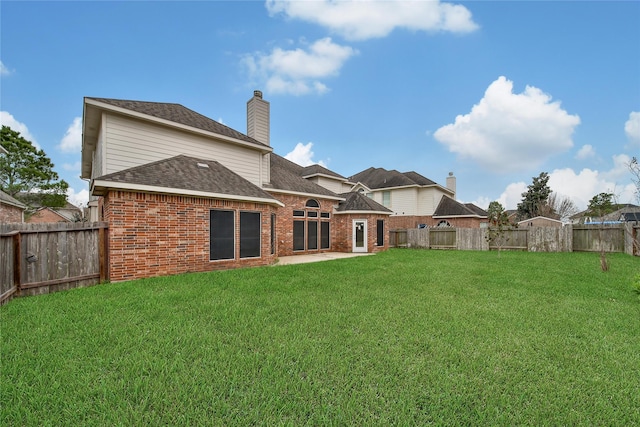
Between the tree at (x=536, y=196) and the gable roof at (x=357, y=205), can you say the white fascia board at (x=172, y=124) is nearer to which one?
the gable roof at (x=357, y=205)

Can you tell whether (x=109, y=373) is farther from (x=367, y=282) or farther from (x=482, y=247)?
(x=482, y=247)

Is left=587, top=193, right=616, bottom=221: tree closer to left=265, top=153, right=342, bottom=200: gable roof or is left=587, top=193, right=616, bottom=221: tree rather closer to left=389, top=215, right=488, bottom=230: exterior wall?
left=389, top=215, right=488, bottom=230: exterior wall

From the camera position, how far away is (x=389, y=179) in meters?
26.9

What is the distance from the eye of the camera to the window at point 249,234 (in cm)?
943

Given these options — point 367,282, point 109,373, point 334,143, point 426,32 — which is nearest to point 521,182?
point 334,143

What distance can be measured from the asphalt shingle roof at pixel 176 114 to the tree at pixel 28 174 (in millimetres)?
22215

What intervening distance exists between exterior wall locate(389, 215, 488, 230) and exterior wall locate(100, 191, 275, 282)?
19.2m

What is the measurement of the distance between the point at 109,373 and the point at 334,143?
1985 cm

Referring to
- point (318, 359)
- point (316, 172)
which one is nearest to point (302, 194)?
point (316, 172)

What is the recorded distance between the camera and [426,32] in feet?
36.7

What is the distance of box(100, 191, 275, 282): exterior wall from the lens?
7.02 m

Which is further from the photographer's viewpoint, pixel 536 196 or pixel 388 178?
pixel 536 196

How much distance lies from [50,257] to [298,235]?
32.3 ft

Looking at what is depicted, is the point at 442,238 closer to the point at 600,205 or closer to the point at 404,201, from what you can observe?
the point at 404,201
